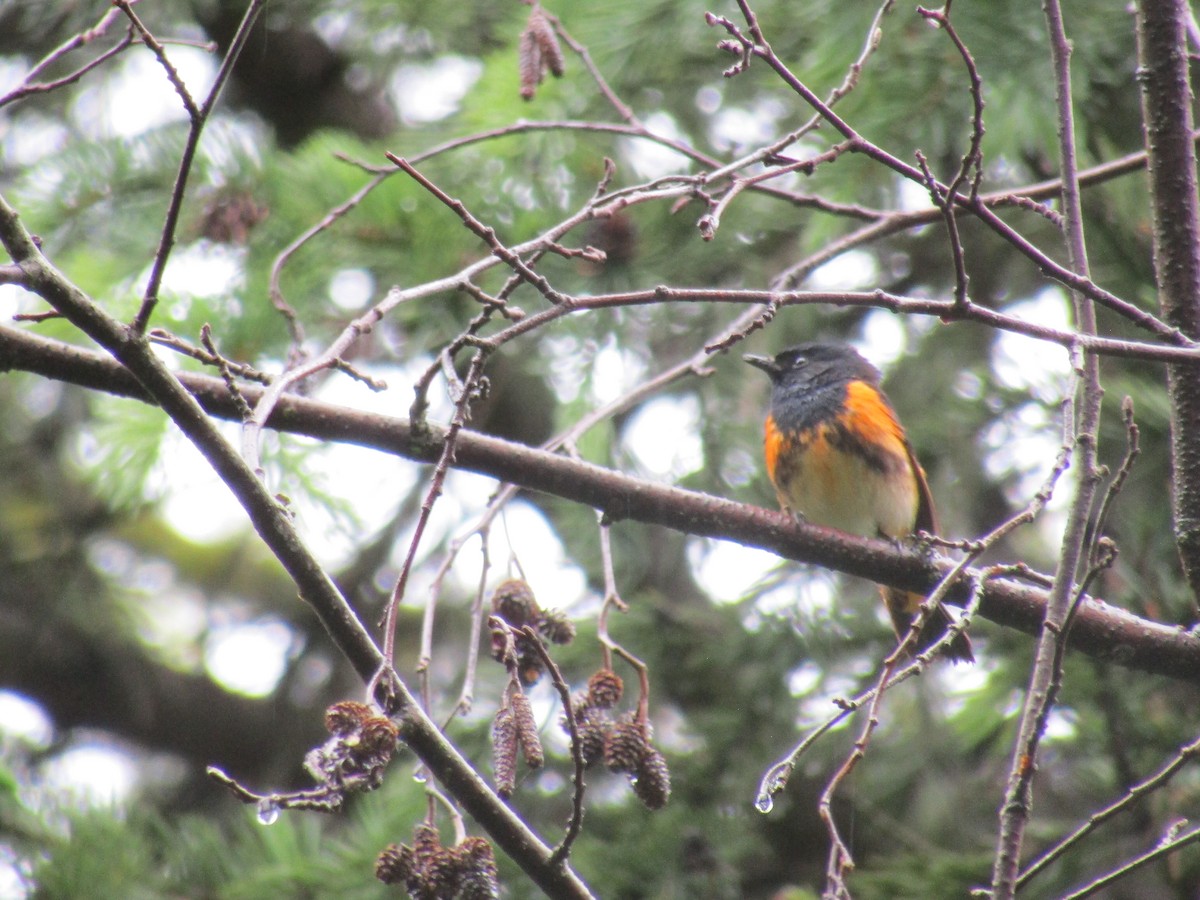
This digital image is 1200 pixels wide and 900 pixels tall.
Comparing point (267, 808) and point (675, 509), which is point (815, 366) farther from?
point (267, 808)

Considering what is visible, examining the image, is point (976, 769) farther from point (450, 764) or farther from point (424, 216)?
point (450, 764)

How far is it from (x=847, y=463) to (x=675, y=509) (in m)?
1.41

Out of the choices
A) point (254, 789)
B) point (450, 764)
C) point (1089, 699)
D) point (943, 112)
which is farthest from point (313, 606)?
point (254, 789)

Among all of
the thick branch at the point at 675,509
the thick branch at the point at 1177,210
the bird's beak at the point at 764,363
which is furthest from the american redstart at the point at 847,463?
the thick branch at the point at 1177,210

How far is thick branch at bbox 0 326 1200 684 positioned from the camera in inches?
96.8

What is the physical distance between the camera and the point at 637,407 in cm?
482

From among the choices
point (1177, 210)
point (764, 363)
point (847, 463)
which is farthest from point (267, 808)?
point (764, 363)

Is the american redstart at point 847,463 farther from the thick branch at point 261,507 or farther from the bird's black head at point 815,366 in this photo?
the thick branch at point 261,507

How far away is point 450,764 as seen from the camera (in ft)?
5.59

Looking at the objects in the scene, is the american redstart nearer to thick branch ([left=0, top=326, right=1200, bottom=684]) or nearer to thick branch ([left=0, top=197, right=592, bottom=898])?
thick branch ([left=0, top=326, right=1200, bottom=684])

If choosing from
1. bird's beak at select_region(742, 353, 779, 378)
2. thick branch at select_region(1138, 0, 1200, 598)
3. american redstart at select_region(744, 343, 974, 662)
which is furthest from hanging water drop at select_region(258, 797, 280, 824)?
bird's beak at select_region(742, 353, 779, 378)

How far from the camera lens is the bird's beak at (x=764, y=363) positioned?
3918mm

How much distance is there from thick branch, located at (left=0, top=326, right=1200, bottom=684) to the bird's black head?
1426mm

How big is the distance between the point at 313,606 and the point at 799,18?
2.53 meters
